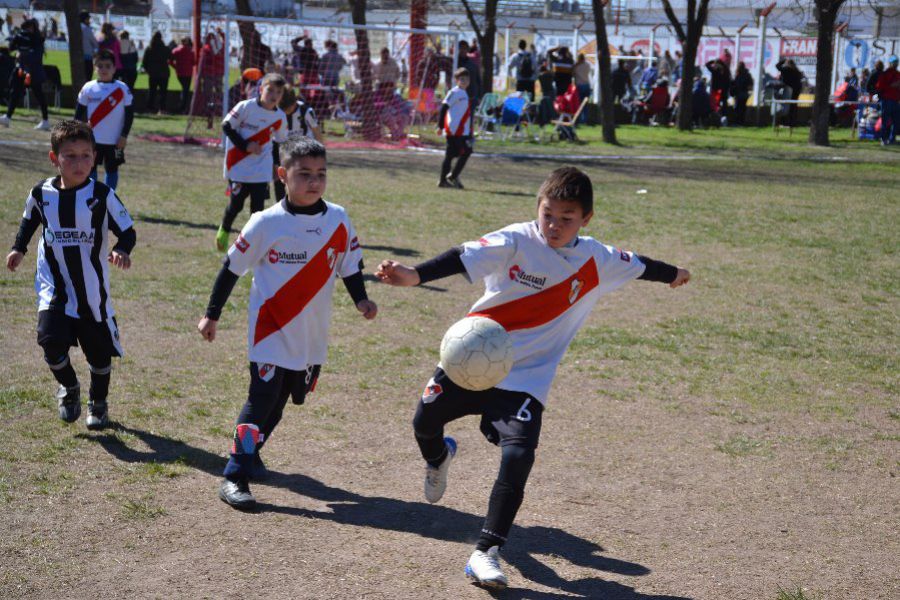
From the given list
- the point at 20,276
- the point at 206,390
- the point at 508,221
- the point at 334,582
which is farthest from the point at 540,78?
the point at 334,582

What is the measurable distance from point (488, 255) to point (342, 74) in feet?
74.8

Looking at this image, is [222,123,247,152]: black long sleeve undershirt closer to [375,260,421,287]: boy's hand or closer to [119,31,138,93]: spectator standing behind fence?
[375,260,421,287]: boy's hand

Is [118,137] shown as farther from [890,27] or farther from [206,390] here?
[890,27]

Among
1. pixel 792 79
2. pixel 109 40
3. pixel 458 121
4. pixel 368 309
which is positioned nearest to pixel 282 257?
pixel 368 309

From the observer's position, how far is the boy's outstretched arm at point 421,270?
167 inches

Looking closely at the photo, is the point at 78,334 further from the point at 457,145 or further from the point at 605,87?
the point at 605,87

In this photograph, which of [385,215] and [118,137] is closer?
[118,137]

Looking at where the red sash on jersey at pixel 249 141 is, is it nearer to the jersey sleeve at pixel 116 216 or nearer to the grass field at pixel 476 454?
the grass field at pixel 476 454

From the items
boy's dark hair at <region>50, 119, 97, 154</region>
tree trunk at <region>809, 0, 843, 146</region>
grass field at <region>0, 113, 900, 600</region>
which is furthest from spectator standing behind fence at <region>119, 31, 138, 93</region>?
boy's dark hair at <region>50, 119, 97, 154</region>

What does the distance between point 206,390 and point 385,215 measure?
7594mm

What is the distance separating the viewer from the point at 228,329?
823cm

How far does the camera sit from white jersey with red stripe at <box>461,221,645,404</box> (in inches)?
175

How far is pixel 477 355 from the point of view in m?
4.21

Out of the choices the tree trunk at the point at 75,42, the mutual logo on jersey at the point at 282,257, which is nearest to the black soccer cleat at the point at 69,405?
the mutual logo on jersey at the point at 282,257
